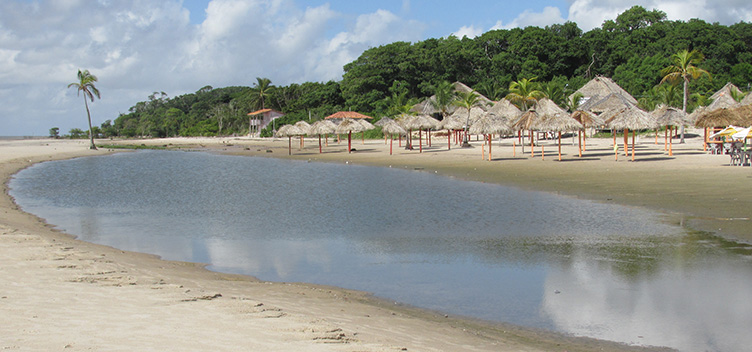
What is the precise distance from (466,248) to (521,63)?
187 feet

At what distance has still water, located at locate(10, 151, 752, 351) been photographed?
6.80 meters

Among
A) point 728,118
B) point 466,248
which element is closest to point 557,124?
point 728,118

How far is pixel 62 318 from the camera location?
16.2 ft

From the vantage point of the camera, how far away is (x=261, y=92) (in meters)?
74.6

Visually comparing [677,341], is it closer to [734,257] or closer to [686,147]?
[734,257]

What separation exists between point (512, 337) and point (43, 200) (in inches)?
655

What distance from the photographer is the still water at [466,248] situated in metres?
6.80

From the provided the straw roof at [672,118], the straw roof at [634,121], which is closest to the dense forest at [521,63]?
the straw roof at [672,118]

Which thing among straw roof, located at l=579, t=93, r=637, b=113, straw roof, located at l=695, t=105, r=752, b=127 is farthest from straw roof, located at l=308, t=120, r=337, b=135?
straw roof, located at l=695, t=105, r=752, b=127

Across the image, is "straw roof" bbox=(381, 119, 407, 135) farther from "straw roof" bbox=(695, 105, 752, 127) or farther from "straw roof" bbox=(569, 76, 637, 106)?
"straw roof" bbox=(569, 76, 637, 106)

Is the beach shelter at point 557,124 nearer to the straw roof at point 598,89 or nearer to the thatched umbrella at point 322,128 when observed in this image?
the thatched umbrella at point 322,128

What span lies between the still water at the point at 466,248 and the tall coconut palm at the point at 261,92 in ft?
180

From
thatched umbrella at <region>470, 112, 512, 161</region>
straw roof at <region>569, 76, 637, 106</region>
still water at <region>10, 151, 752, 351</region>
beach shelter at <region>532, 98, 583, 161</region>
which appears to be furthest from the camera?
straw roof at <region>569, 76, 637, 106</region>

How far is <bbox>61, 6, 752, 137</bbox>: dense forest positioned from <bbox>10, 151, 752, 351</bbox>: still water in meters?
38.7
